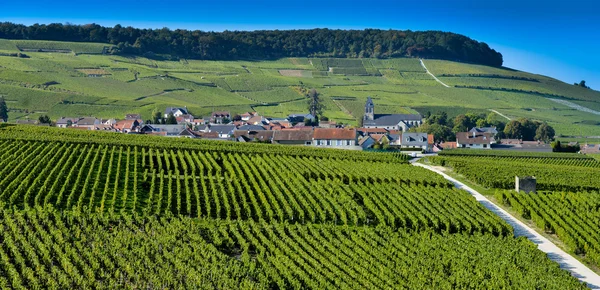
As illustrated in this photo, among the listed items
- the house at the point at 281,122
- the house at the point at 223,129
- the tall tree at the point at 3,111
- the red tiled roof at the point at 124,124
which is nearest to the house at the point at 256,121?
the house at the point at 281,122

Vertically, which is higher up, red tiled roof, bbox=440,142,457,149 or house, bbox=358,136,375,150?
house, bbox=358,136,375,150

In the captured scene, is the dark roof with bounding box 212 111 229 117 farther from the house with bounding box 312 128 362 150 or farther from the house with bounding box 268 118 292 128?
the house with bounding box 312 128 362 150

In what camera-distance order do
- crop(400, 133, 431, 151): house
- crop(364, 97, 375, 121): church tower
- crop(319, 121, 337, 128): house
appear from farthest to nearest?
crop(364, 97, 375, 121): church tower
crop(319, 121, 337, 128): house
crop(400, 133, 431, 151): house

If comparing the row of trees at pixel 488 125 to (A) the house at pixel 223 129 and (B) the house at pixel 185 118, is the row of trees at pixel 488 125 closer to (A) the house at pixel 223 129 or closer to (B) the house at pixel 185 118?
(A) the house at pixel 223 129

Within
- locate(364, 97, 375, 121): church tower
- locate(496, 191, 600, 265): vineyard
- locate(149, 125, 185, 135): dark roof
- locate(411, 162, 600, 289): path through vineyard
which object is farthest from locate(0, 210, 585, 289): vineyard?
locate(364, 97, 375, 121): church tower

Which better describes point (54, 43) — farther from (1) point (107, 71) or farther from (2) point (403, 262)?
(2) point (403, 262)
